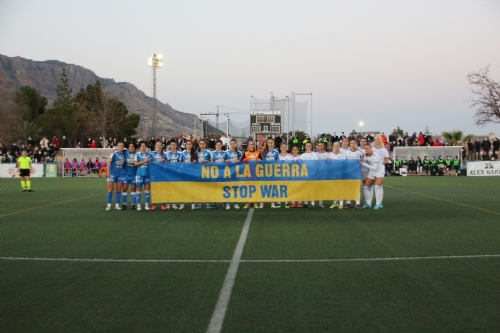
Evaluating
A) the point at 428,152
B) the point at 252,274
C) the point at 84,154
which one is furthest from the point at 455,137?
the point at 252,274

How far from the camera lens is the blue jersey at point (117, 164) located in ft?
47.5

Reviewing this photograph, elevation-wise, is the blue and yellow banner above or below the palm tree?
below

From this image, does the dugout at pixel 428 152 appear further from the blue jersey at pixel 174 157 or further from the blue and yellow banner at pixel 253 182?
the blue jersey at pixel 174 157

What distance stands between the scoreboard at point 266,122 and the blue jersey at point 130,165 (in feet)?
62.1

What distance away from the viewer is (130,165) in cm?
1477

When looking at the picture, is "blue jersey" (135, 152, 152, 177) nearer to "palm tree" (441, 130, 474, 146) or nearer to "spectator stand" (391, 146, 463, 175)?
"spectator stand" (391, 146, 463, 175)

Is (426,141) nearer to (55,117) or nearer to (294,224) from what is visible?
(294,224)

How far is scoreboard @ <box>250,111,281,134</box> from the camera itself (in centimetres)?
3306

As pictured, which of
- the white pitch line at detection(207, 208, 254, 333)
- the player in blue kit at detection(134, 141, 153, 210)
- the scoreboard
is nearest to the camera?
the white pitch line at detection(207, 208, 254, 333)

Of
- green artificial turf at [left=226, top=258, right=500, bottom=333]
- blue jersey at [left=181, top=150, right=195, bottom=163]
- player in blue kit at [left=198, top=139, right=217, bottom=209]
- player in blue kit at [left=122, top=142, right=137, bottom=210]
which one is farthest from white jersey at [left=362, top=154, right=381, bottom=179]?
green artificial turf at [left=226, top=258, right=500, bottom=333]

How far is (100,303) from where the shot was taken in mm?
5328

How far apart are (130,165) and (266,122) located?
1923 centimetres

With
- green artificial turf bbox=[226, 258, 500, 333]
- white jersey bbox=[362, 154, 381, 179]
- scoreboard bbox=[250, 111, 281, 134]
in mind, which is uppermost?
scoreboard bbox=[250, 111, 281, 134]

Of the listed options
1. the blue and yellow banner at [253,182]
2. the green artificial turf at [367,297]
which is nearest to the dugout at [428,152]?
the blue and yellow banner at [253,182]
